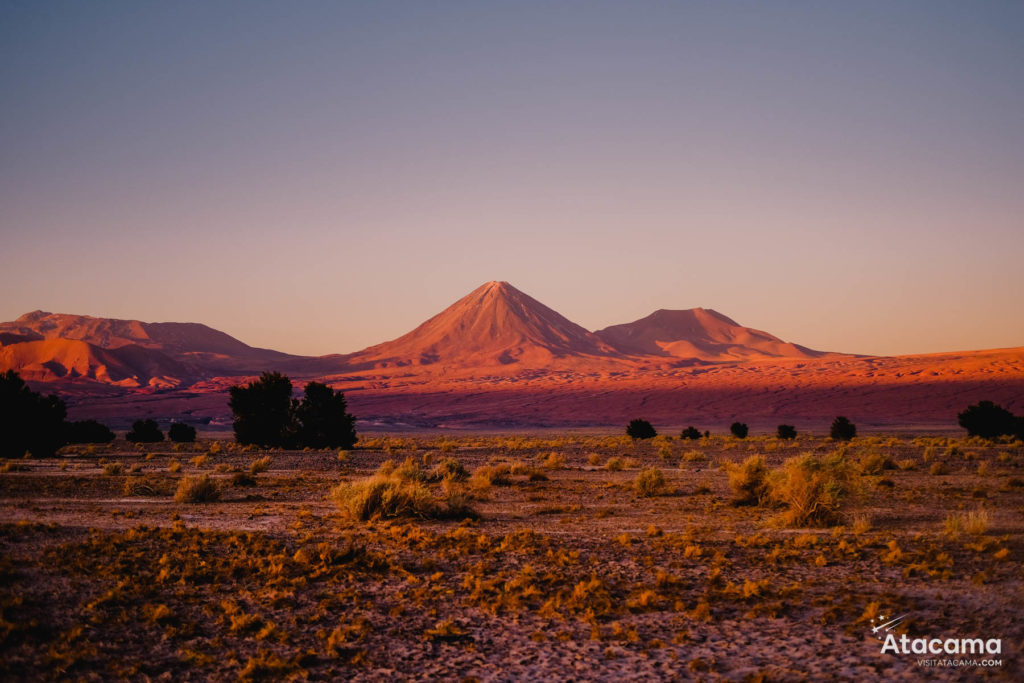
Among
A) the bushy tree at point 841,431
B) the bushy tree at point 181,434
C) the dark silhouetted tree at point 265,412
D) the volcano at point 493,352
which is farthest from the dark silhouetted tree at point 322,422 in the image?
the volcano at point 493,352

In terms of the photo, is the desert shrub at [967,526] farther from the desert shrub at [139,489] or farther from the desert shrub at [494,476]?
the desert shrub at [139,489]

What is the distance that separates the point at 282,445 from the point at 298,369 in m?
142

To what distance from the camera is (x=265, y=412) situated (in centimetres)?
4328

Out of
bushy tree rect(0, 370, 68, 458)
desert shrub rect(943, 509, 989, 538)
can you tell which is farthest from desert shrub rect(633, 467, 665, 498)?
bushy tree rect(0, 370, 68, 458)

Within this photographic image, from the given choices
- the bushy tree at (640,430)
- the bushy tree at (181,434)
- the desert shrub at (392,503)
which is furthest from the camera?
the bushy tree at (640,430)

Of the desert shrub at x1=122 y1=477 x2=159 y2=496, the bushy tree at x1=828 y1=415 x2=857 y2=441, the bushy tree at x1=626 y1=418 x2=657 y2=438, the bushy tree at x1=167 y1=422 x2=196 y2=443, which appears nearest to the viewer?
the desert shrub at x1=122 y1=477 x2=159 y2=496

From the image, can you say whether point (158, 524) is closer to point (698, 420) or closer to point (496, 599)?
point (496, 599)

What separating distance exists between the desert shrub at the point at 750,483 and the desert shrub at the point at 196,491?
44.8ft

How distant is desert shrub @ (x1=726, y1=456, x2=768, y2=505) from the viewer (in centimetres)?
1845

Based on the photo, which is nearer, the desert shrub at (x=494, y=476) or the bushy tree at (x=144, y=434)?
the desert shrub at (x=494, y=476)

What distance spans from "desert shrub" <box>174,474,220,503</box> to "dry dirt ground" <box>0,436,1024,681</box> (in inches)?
30.6

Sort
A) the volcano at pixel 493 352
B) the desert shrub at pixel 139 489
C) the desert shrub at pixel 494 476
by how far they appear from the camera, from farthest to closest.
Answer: the volcano at pixel 493 352 → the desert shrub at pixel 494 476 → the desert shrub at pixel 139 489

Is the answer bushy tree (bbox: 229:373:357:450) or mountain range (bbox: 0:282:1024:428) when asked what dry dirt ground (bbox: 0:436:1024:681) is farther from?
mountain range (bbox: 0:282:1024:428)

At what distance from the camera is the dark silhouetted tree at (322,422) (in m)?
42.6
